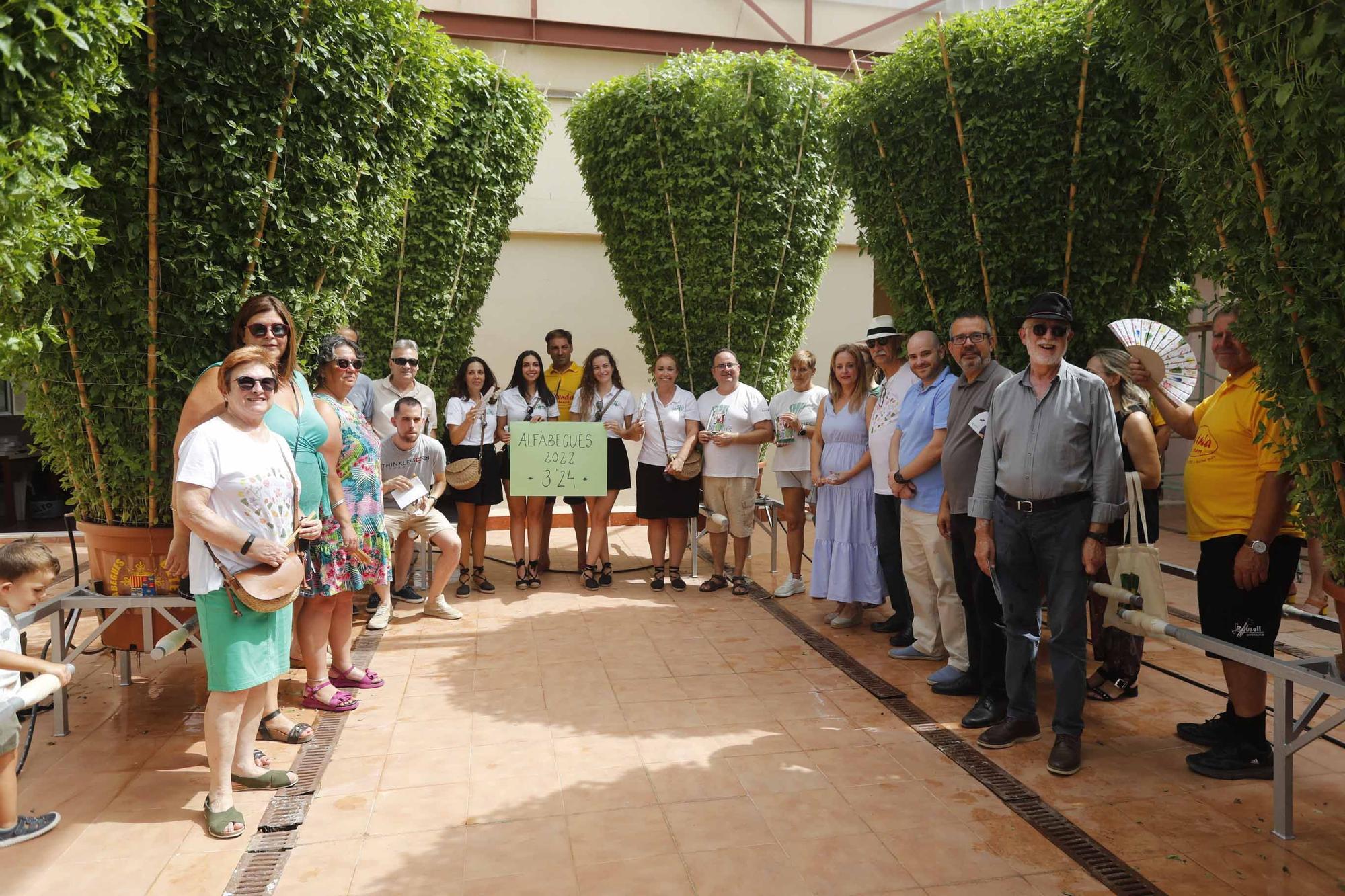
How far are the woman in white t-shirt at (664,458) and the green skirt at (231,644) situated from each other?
3.62 metres

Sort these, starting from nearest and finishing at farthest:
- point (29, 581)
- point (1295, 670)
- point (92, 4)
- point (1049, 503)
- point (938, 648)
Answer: point (92, 4), point (1295, 670), point (29, 581), point (1049, 503), point (938, 648)

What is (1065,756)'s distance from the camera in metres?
3.42

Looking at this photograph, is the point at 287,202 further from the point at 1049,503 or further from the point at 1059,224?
the point at 1059,224

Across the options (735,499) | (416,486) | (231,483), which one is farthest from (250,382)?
(735,499)

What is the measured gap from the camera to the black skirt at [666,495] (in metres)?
6.52

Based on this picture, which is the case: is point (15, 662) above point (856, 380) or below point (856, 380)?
below

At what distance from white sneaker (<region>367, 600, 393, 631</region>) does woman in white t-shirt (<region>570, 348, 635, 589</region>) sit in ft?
4.93

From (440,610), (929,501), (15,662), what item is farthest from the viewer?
(440,610)

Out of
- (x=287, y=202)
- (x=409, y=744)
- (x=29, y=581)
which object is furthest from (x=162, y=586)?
(x=287, y=202)

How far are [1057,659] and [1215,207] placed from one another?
1.80 meters

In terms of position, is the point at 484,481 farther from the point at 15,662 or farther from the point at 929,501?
the point at 15,662

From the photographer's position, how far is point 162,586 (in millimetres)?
3816

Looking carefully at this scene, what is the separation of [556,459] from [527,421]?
39 cm

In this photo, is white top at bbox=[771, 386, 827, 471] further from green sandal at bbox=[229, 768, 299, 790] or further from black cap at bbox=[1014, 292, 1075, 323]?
green sandal at bbox=[229, 768, 299, 790]
